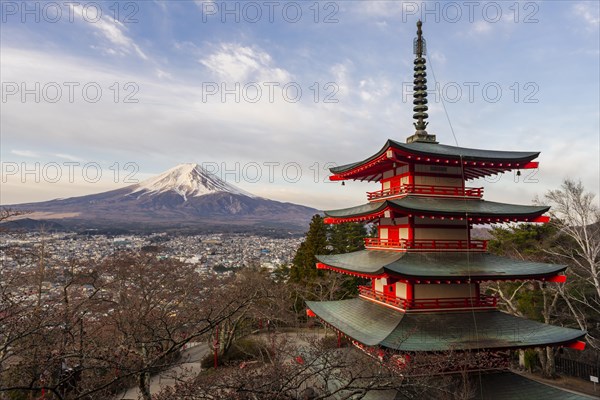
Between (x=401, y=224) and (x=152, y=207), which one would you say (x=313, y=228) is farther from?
(x=152, y=207)

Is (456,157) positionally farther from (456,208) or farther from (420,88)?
(420,88)

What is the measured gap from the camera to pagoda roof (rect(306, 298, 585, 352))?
35.2 ft

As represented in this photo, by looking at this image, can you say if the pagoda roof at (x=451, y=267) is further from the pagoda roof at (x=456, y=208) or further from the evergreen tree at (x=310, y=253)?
the evergreen tree at (x=310, y=253)

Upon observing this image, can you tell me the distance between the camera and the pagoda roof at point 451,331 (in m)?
10.7

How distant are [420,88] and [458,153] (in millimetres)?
3664

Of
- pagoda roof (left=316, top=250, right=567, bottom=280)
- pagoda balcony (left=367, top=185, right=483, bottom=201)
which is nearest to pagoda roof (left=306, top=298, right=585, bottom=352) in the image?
pagoda roof (left=316, top=250, right=567, bottom=280)

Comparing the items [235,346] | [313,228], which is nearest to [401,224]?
[235,346]

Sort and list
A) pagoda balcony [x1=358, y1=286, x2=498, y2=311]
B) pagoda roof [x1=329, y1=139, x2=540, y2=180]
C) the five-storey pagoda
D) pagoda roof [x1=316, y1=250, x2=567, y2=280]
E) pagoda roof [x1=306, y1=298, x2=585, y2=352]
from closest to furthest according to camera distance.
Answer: pagoda roof [x1=306, y1=298, x2=585, y2=352] → the five-storey pagoda → pagoda roof [x1=316, y1=250, x2=567, y2=280] → pagoda balcony [x1=358, y1=286, x2=498, y2=311] → pagoda roof [x1=329, y1=139, x2=540, y2=180]

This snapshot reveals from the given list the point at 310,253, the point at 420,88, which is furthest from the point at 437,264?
the point at 310,253

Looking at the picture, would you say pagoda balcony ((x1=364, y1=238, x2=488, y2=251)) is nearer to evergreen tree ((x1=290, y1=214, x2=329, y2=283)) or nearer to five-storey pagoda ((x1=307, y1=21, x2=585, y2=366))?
five-storey pagoda ((x1=307, y1=21, x2=585, y2=366))

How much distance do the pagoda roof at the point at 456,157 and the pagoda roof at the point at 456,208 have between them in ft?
4.35

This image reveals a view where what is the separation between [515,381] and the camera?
11.3 m

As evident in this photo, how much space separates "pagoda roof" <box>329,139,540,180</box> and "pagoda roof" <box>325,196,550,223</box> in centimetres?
133

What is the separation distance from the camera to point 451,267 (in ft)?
39.6
